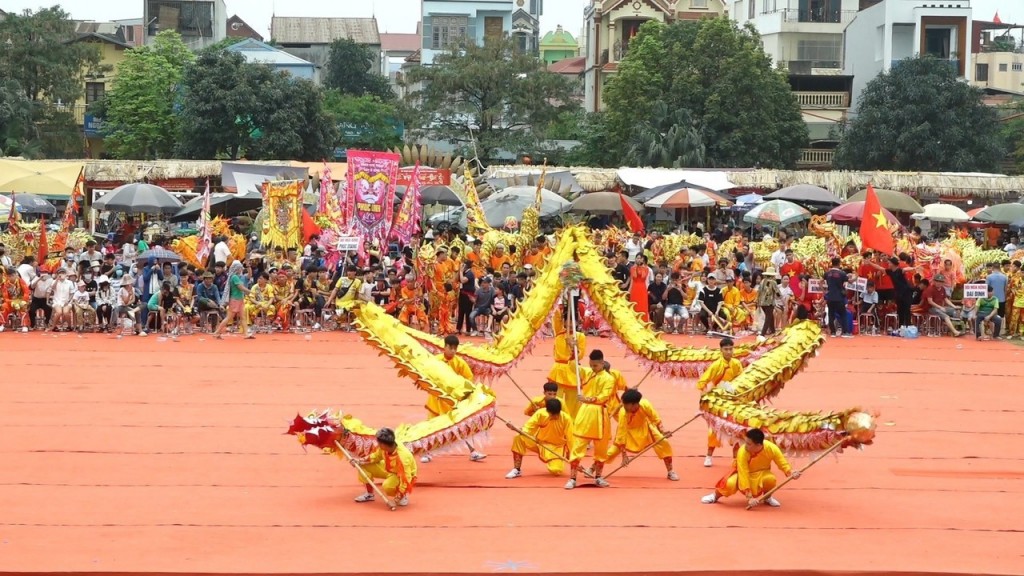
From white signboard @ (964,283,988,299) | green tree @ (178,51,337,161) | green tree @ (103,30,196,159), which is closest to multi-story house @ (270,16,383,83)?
green tree @ (103,30,196,159)

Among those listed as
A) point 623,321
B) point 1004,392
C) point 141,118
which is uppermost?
point 141,118

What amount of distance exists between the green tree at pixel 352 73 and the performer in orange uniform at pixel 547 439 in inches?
2051

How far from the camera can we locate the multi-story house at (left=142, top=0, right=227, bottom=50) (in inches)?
2559

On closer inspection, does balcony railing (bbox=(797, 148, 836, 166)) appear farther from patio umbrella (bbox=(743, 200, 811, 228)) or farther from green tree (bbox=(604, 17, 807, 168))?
patio umbrella (bbox=(743, 200, 811, 228))

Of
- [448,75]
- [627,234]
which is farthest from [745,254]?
[448,75]

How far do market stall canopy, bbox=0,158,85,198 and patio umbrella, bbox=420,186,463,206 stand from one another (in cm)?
789

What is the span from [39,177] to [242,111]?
14.1 metres

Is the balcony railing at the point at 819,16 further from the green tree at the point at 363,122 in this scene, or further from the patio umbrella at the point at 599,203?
the patio umbrella at the point at 599,203

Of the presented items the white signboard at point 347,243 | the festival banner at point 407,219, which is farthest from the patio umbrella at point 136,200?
the white signboard at point 347,243

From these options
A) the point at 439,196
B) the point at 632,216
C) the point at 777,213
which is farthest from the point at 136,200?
the point at 777,213

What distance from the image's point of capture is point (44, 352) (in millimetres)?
18203

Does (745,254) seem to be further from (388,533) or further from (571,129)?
(571,129)

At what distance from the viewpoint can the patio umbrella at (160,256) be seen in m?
20.2

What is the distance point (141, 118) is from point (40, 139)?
473cm
